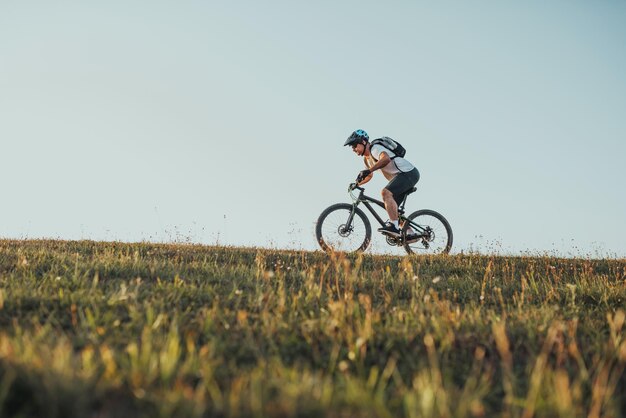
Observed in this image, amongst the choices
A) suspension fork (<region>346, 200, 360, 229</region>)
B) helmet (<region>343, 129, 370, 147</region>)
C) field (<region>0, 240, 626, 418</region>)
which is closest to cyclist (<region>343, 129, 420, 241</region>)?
helmet (<region>343, 129, 370, 147</region>)

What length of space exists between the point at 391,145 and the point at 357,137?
2.63 feet

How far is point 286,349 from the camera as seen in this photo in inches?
154

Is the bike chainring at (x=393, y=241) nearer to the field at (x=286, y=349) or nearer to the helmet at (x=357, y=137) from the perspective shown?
the helmet at (x=357, y=137)

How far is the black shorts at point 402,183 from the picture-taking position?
11492mm

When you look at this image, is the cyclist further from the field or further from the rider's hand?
the field

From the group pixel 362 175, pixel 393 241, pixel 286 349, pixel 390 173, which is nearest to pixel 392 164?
pixel 390 173

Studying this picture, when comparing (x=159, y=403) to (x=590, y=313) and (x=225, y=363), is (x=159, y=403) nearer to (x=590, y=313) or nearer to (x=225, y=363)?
(x=225, y=363)

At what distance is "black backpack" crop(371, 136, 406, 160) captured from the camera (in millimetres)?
11547

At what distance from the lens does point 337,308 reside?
4.53 m

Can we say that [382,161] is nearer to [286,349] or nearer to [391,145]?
[391,145]

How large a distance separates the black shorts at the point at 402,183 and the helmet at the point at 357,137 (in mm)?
1174

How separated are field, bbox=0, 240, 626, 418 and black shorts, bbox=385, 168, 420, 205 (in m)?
4.45

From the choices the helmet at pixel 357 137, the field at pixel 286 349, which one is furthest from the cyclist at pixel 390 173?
the field at pixel 286 349

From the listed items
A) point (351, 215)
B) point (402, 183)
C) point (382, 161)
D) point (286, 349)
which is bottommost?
point (286, 349)
